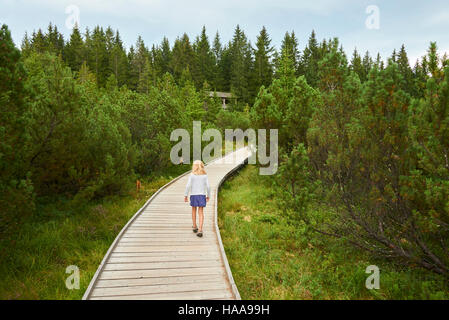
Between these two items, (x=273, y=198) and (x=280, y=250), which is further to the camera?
(x=273, y=198)

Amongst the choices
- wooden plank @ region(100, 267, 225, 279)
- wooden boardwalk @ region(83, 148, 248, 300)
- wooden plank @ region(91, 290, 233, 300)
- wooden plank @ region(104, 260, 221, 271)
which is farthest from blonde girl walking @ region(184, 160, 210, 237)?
wooden plank @ region(91, 290, 233, 300)

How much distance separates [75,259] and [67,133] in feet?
12.3

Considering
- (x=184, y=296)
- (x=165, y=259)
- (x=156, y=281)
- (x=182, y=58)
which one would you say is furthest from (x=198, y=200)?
(x=182, y=58)

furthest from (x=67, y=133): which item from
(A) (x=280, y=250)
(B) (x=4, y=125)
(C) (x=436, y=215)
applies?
(C) (x=436, y=215)

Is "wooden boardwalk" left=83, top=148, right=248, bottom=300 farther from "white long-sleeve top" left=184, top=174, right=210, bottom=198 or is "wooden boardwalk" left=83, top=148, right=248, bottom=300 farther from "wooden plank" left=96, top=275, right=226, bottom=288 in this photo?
"white long-sleeve top" left=184, top=174, right=210, bottom=198

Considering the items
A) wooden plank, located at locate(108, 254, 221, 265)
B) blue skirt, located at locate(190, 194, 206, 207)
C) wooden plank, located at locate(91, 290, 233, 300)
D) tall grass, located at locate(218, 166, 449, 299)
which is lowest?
tall grass, located at locate(218, 166, 449, 299)

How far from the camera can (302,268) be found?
5844mm

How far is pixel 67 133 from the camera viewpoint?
7.70 meters

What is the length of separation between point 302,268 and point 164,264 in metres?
3.09

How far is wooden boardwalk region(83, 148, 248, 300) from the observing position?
417 cm

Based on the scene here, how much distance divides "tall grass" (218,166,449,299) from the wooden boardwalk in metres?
0.69

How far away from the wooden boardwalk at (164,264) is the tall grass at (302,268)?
0.69m

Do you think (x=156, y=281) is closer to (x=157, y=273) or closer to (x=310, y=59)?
(x=157, y=273)

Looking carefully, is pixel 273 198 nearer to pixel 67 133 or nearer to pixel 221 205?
pixel 221 205
